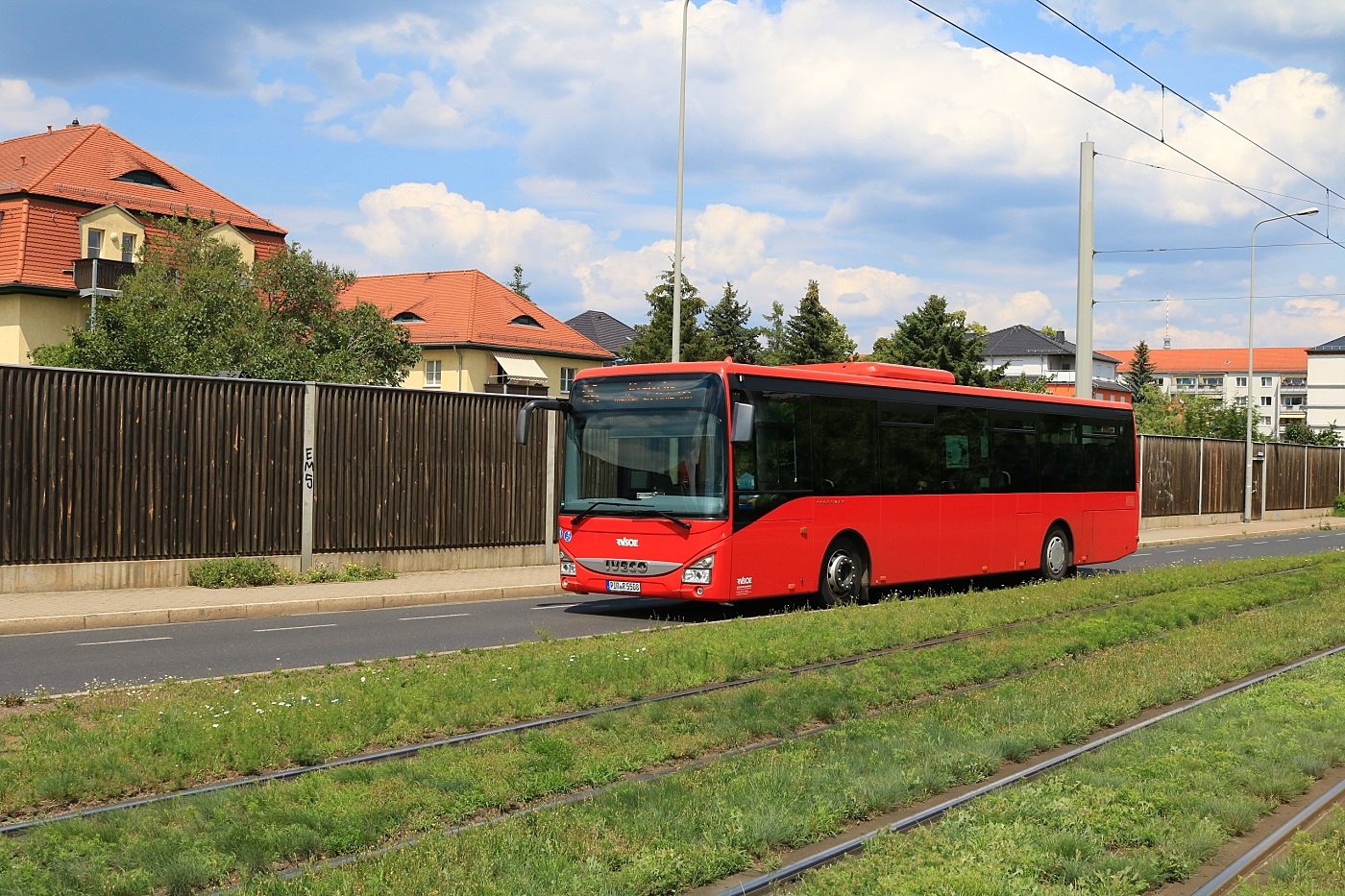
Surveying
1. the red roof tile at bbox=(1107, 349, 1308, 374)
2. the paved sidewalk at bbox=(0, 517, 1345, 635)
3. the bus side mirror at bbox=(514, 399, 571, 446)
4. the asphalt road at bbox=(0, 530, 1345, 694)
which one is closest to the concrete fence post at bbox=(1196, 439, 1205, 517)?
the paved sidewalk at bbox=(0, 517, 1345, 635)

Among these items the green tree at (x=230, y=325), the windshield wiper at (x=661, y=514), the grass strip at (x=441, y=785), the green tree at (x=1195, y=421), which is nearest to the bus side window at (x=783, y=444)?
the windshield wiper at (x=661, y=514)

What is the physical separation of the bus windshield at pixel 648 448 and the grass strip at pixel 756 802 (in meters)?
5.03

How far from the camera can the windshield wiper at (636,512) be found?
49.2 feet

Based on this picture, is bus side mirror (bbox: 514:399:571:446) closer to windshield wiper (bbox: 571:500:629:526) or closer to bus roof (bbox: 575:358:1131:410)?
bus roof (bbox: 575:358:1131:410)

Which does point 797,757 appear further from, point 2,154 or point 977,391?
point 2,154

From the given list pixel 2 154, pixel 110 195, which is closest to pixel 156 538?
pixel 110 195

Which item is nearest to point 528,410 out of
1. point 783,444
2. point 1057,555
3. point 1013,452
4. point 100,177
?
point 783,444

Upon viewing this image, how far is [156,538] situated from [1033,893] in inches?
585

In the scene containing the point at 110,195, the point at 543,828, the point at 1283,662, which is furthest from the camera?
the point at 110,195

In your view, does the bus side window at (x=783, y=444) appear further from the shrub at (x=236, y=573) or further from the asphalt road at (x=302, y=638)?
the shrub at (x=236, y=573)

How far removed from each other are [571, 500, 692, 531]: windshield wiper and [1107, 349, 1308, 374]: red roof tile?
545ft

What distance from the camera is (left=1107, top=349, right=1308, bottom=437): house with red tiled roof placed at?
543ft

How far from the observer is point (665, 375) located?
1551 centimetres

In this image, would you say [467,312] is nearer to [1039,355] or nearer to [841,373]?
[841,373]
